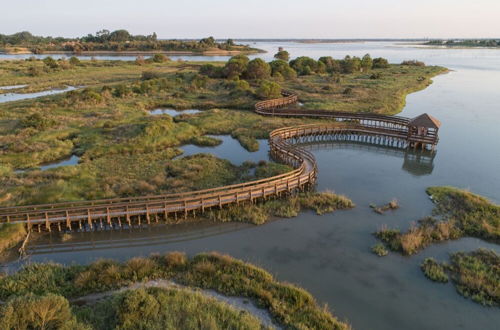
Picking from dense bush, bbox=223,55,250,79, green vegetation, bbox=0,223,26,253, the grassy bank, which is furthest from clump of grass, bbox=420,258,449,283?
dense bush, bbox=223,55,250,79

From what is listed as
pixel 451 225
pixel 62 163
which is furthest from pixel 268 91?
pixel 451 225

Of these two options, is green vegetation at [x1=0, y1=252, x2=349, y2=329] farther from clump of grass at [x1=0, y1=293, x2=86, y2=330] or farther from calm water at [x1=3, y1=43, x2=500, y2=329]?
calm water at [x1=3, y1=43, x2=500, y2=329]

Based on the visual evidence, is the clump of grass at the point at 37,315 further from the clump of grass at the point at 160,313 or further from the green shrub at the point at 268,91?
the green shrub at the point at 268,91

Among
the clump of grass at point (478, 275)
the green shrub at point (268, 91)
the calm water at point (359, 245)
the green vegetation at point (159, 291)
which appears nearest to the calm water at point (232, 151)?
the calm water at point (359, 245)

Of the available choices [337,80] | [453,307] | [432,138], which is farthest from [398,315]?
[337,80]

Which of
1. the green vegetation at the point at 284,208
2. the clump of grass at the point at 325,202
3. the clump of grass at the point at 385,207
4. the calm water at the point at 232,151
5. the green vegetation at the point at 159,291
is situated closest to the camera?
the green vegetation at the point at 159,291

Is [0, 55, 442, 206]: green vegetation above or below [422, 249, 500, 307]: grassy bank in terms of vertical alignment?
above

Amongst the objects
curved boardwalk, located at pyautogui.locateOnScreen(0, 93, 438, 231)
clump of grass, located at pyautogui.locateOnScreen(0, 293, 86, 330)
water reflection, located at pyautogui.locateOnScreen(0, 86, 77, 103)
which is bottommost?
curved boardwalk, located at pyautogui.locateOnScreen(0, 93, 438, 231)
